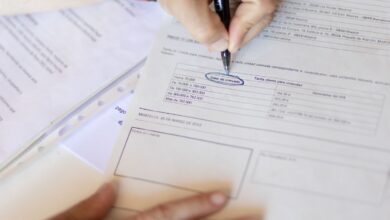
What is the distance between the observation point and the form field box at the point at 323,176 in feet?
1.69

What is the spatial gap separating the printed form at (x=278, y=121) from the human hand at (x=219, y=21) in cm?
3

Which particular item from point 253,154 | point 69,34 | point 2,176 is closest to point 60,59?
point 69,34

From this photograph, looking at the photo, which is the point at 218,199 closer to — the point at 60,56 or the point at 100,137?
the point at 100,137

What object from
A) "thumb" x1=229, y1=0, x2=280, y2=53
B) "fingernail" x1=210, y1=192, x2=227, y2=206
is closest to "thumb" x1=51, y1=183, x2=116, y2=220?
"fingernail" x1=210, y1=192, x2=227, y2=206

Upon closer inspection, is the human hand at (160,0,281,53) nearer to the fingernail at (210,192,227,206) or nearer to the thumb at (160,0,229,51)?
the thumb at (160,0,229,51)

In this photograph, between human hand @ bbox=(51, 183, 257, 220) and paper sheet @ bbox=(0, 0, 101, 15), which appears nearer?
human hand @ bbox=(51, 183, 257, 220)

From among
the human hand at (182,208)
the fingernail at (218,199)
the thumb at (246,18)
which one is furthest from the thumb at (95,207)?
the thumb at (246,18)

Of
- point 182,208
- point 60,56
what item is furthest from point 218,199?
point 60,56

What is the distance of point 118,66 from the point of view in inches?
25.9

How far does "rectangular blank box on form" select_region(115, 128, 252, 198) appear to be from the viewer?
545 millimetres

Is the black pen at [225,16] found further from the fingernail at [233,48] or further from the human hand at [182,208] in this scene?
the human hand at [182,208]

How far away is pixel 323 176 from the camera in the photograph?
53cm

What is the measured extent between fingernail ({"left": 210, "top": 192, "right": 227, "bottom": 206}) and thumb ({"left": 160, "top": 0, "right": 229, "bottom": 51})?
0.17 metres

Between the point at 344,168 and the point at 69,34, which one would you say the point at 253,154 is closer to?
the point at 344,168
